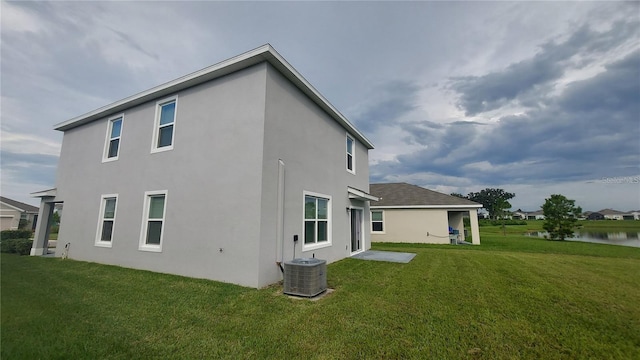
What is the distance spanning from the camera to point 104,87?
10.0 ft

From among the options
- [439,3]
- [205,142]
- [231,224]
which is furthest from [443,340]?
[439,3]

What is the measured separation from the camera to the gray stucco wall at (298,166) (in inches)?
244

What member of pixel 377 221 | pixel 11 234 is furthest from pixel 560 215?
pixel 11 234

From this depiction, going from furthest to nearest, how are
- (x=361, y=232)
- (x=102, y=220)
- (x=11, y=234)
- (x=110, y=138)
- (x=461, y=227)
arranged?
1. (x=461, y=227)
2. (x=361, y=232)
3. (x=110, y=138)
4. (x=102, y=220)
5. (x=11, y=234)

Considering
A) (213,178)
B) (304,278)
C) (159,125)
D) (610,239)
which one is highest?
(159,125)

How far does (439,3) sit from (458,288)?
8.88 m

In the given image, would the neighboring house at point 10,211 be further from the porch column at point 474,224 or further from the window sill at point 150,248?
the porch column at point 474,224

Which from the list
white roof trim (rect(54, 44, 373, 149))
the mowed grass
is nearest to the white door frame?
white roof trim (rect(54, 44, 373, 149))

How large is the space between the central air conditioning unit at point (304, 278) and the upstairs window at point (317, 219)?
2317 mm

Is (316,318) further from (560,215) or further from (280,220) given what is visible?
(560,215)

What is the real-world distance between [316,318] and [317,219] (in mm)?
4517

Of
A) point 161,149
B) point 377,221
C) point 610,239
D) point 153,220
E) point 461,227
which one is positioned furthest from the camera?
point 610,239

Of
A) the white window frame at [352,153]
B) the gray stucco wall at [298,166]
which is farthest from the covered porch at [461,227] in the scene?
the gray stucco wall at [298,166]

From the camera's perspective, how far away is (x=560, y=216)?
73.1ft
